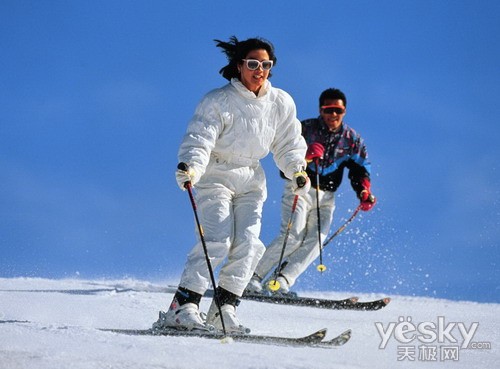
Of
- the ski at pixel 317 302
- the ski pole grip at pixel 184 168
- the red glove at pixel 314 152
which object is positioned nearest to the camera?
the ski pole grip at pixel 184 168

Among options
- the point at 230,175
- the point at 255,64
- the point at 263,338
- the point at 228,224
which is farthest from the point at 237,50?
the point at 263,338

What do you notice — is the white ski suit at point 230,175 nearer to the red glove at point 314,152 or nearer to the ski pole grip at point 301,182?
the ski pole grip at point 301,182

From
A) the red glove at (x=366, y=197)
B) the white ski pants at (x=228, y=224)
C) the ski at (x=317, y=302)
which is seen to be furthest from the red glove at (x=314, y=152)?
the white ski pants at (x=228, y=224)

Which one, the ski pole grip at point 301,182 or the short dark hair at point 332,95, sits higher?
the short dark hair at point 332,95

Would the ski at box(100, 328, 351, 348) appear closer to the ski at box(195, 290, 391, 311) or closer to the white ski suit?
the white ski suit

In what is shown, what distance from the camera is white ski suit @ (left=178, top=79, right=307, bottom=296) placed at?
504 cm

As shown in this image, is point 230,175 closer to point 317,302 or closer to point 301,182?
point 301,182

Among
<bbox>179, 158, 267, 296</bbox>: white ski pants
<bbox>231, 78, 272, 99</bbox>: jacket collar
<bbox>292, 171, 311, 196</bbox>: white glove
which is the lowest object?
<bbox>179, 158, 267, 296</bbox>: white ski pants

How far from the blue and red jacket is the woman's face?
2.94 m

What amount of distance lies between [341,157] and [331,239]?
1.06 metres

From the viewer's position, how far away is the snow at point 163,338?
3.47 meters

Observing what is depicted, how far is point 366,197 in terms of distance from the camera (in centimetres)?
857

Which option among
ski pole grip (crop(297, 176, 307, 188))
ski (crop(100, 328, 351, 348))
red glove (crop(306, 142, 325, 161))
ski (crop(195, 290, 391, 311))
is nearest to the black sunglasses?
red glove (crop(306, 142, 325, 161))

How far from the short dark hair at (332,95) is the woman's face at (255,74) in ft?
10.3
